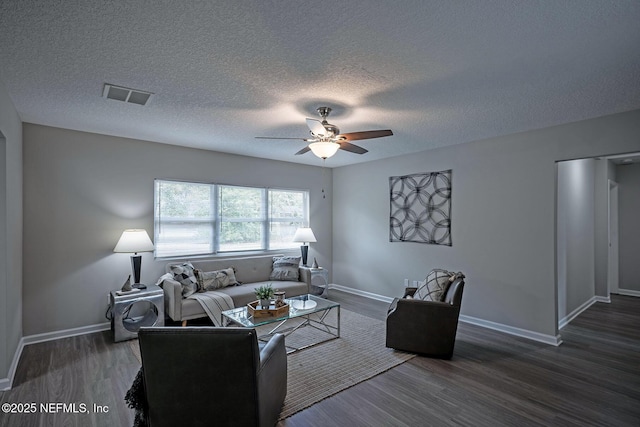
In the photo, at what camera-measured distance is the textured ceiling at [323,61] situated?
5.59 feet

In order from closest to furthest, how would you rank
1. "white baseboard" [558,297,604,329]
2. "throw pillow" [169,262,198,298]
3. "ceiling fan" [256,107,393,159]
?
"ceiling fan" [256,107,393,159]
"throw pillow" [169,262,198,298]
"white baseboard" [558,297,604,329]

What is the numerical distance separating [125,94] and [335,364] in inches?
126

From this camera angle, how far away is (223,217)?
16.9 ft

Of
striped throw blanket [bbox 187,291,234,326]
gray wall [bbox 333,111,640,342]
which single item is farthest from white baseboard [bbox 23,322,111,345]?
gray wall [bbox 333,111,640,342]

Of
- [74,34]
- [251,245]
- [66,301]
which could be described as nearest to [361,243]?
[251,245]

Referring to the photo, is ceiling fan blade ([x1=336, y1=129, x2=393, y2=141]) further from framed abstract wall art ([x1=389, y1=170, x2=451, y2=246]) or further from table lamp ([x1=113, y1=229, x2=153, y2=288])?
table lamp ([x1=113, y1=229, x2=153, y2=288])

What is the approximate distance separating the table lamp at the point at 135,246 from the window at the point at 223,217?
49 centimetres

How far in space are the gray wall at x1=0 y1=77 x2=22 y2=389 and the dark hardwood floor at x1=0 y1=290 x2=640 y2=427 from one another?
1.06ft

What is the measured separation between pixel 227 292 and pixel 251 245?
134 cm

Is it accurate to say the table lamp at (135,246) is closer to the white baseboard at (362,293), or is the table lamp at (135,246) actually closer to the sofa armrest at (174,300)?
the sofa armrest at (174,300)

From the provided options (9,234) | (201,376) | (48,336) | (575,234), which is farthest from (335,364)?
(575,234)

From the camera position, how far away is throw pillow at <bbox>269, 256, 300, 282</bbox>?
5039 millimetres

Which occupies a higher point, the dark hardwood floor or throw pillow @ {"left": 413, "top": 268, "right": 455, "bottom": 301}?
throw pillow @ {"left": 413, "top": 268, "right": 455, "bottom": 301}

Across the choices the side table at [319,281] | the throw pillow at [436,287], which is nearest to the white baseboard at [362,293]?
the side table at [319,281]
